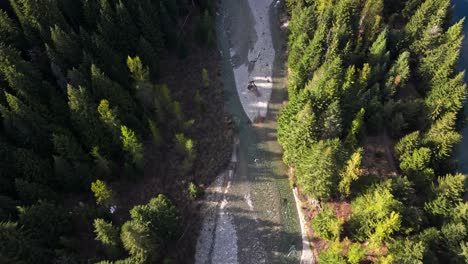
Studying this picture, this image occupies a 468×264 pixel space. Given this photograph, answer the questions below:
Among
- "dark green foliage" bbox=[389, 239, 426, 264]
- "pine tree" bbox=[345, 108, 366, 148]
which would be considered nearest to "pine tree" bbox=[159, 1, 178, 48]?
"pine tree" bbox=[345, 108, 366, 148]

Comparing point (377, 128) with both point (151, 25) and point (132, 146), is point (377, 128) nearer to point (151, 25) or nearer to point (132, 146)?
point (132, 146)

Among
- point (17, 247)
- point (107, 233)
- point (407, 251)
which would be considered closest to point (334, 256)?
point (407, 251)

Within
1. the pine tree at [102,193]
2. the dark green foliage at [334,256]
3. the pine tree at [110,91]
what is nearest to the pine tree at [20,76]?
the pine tree at [110,91]

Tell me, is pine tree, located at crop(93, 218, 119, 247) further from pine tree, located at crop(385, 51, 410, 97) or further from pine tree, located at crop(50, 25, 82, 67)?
pine tree, located at crop(385, 51, 410, 97)

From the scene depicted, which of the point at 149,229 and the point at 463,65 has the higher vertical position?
Result: the point at 463,65

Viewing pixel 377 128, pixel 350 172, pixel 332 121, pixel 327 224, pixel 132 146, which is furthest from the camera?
pixel 377 128

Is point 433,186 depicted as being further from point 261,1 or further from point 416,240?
point 261,1
